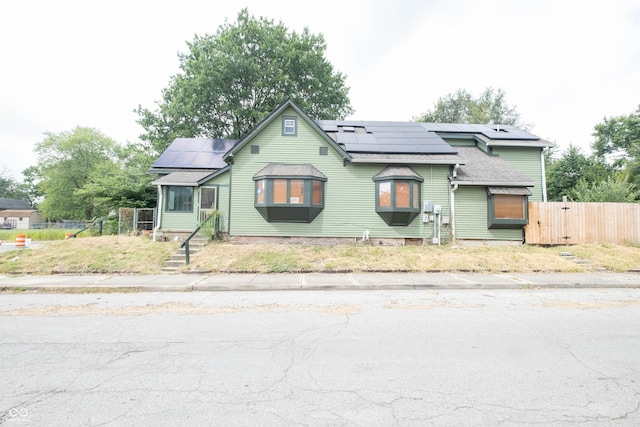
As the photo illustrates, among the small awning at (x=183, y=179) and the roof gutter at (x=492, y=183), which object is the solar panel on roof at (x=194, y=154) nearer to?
the small awning at (x=183, y=179)

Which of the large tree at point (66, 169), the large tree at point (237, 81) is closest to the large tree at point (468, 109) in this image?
the large tree at point (237, 81)

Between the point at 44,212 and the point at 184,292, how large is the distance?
63.7 meters

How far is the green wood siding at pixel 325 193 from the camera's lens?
15602mm

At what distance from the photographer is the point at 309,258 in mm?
12469

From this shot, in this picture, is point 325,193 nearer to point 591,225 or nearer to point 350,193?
point 350,193

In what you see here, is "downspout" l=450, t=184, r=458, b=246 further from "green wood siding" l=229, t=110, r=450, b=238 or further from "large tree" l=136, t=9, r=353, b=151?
"large tree" l=136, t=9, r=353, b=151

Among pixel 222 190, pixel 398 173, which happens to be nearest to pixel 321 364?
pixel 398 173

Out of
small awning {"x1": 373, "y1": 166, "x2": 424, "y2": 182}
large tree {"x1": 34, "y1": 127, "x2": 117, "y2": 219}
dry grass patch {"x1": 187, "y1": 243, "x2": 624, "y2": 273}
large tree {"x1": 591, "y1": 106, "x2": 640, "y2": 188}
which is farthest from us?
large tree {"x1": 34, "y1": 127, "x2": 117, "y2": 219}

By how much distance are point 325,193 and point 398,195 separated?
11.5 feet

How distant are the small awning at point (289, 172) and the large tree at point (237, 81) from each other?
15361 mm

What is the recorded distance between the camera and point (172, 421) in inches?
108

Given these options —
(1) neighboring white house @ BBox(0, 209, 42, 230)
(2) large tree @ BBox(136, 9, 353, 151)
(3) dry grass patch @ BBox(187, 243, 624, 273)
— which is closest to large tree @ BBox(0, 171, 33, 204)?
(1) neighboring white house @ BBox(0, 209, 42, 230)

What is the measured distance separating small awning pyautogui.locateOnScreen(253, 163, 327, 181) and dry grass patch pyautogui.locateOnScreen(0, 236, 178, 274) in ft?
17.2

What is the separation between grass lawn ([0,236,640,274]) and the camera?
11297 mm
